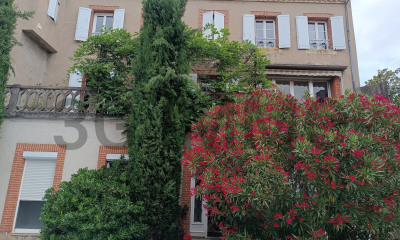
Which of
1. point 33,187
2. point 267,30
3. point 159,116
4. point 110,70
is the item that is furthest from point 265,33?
point 33,187

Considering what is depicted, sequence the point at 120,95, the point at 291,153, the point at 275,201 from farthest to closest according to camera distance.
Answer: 1. the point at 120,95
2. the point at 291,153
3. the point at 275,201

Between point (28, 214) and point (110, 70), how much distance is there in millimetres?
5266

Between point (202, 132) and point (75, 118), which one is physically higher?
point (75, 118)

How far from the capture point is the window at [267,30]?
1291cm

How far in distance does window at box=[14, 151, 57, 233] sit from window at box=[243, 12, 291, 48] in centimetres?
936

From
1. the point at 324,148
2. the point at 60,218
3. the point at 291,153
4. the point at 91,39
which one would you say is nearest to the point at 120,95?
the point at 91,39

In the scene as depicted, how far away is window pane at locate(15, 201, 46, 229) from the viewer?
890 centimetres

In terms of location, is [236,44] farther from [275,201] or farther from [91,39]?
[275,201]

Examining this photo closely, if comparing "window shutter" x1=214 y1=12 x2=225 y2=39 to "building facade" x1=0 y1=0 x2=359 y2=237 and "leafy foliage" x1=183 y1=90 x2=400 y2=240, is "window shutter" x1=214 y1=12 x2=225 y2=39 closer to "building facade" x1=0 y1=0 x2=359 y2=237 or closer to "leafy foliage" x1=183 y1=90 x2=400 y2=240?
"building facade" x1=0 y1=0 x2=359 y2=237

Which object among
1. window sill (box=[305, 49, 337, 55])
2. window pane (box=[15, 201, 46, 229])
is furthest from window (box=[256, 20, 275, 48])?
window pane (box=[15, 201, 46, 229])

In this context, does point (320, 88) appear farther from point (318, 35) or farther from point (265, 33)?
point (265, 33)

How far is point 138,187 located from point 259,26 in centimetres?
990

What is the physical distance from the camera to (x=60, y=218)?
22.5 ft

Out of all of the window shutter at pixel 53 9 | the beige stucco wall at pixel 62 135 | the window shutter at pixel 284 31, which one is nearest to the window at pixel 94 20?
the window shutter at pixel 53 9
